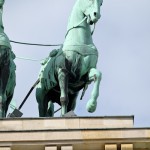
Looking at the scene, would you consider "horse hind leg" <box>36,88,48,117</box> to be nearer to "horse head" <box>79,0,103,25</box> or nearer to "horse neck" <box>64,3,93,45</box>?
"horse neck" <box>64,3,93,45</box>

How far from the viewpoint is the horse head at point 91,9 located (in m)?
26.8

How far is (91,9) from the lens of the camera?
88.7 feet

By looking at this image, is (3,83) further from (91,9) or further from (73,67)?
(91,9)

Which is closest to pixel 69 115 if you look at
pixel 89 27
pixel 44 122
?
pixel 44 122

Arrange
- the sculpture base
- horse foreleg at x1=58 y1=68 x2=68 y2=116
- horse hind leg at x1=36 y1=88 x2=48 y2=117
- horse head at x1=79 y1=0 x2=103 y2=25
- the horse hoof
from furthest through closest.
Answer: horse hind leg at x1=36 y1=88 x2=48 y2=117, horse head at x1=79 y1=0 x2=103 y2=25, horse foreleg at x1=58 y1=68 x2=68 y2=116, the horse hoof, the sculpture base

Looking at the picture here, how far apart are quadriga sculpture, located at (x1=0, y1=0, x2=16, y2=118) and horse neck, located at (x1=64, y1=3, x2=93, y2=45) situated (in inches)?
45.5

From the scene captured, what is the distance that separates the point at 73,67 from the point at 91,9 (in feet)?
3.94

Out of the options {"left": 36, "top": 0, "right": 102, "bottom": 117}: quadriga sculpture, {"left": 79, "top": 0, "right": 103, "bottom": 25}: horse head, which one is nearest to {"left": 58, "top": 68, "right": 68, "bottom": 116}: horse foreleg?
{"left": 36, "top": 0, "right": 102, "bottom": 117}: quadriga sculpture

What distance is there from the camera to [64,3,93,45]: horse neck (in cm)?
2711

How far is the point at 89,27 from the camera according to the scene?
27.4m

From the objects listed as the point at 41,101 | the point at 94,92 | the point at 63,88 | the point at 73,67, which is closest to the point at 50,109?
the point at 41,101

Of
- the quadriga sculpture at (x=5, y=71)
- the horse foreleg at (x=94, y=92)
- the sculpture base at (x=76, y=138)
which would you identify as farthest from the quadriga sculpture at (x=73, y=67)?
the sculpture base at (x=76, y=138)

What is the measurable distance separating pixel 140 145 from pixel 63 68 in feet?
8.68

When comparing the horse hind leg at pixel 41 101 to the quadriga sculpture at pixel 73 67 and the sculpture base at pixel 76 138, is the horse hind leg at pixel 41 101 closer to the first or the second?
the quadriga sculpture at pixel 73 67
